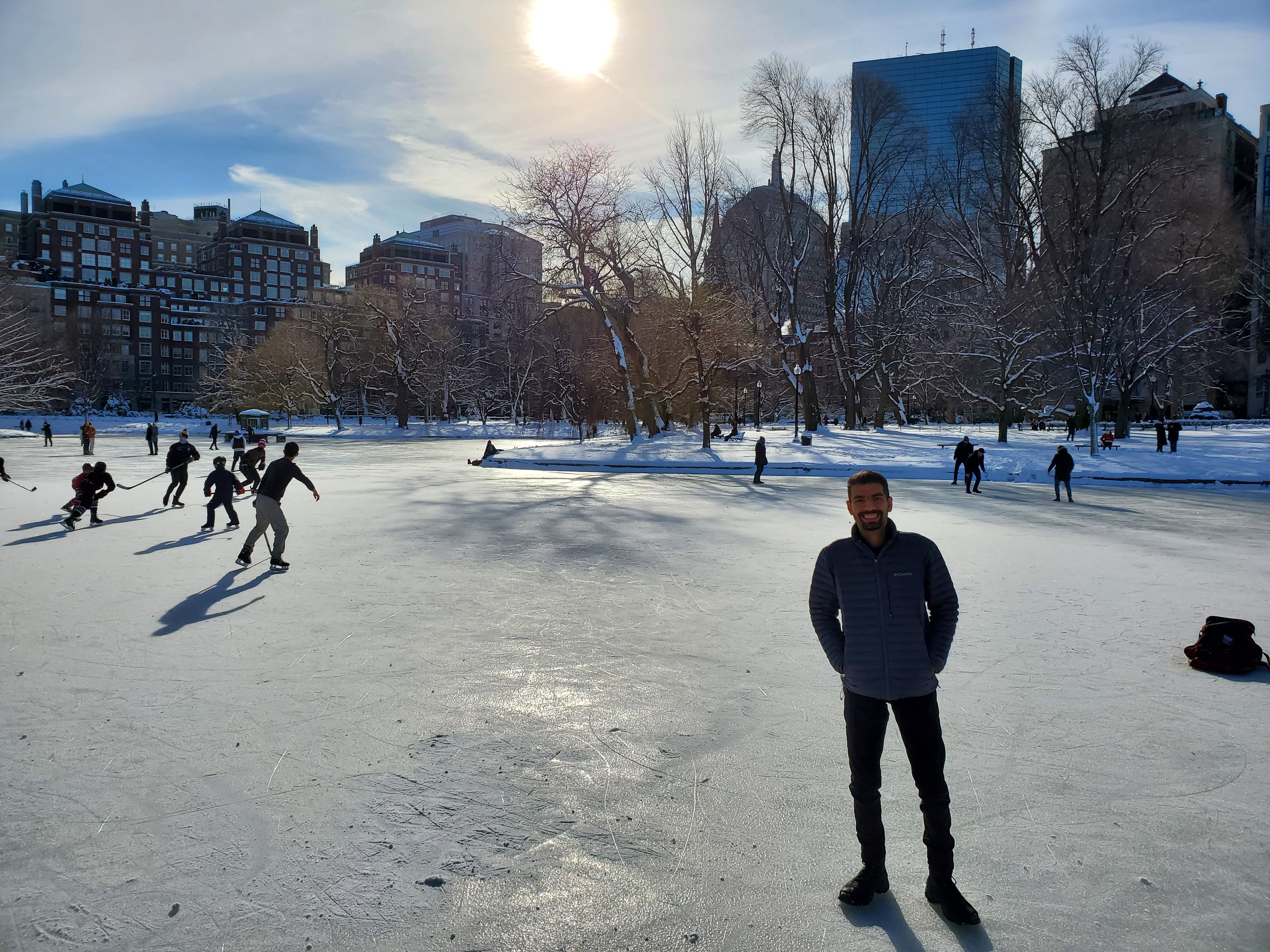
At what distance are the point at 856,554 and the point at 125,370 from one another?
450ft

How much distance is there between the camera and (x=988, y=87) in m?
43.3

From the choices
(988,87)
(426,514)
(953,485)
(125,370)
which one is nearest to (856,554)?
(426,514)

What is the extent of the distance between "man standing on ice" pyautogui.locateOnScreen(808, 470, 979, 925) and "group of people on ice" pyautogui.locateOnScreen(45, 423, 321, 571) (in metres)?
6.93

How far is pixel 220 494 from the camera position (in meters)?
13.0

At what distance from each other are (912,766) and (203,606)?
23.5 feet

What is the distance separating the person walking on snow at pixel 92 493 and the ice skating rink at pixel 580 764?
395 cm

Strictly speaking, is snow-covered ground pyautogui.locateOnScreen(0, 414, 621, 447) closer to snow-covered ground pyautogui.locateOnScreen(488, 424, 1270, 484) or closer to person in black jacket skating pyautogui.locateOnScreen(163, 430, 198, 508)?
snow-covered ground pyautogui.locateOnScreen(488, 424, 1270, 484)

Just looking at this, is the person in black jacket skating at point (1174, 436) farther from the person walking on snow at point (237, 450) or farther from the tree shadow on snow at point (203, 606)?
the tree shadow on snow at point (203, 606)

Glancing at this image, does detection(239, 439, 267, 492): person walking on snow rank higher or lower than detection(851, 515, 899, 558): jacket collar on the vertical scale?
lower

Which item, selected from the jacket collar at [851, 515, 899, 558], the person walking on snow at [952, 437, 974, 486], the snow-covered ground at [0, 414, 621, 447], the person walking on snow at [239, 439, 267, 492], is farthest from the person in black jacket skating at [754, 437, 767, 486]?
the snow-covered ground at [0, 414, 621, 447]

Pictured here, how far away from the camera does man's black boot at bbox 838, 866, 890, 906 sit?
3.18 meters

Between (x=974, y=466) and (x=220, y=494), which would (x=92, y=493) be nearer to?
(x=220, y=494)

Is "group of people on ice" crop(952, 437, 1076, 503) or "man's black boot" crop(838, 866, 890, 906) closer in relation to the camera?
"man's black boot" crop(838, 866, 890, 906)

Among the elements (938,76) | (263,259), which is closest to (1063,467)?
(938,76)
